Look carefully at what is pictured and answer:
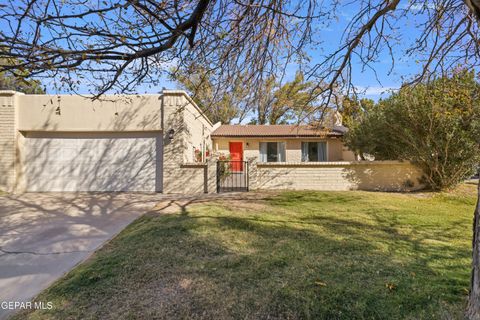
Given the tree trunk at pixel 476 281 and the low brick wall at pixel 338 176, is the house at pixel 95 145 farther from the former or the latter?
the tree trunk at pixel 476 281

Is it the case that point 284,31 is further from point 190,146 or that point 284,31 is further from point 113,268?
point 190,146

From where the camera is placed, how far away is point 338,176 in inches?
489

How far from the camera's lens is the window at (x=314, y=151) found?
65.2 feet

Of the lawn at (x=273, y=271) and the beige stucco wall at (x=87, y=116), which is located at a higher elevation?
the beige stucco wall at (x=87, y=116)

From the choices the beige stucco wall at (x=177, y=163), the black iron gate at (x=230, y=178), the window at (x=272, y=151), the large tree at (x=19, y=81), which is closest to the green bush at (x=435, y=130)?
the black iron gate at (x=230, y=178)

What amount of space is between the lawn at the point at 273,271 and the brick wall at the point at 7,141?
8539 millimetres

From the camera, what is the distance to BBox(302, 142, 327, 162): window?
65.2 feet

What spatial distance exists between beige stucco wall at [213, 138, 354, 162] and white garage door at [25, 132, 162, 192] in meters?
8.32

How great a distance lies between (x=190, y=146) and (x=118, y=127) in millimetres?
3134

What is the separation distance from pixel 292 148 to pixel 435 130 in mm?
10226

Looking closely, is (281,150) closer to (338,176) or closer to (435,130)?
(338,176)

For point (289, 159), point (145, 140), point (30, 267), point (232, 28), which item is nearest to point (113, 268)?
point (30, 267)

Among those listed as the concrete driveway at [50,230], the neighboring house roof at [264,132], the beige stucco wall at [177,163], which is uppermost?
the neighboring house roof at [264,132]

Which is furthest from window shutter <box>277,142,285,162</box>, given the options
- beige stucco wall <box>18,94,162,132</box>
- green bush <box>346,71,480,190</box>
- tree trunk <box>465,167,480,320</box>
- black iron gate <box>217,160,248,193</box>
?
tree trunk <box>465,167,480,320</box>
